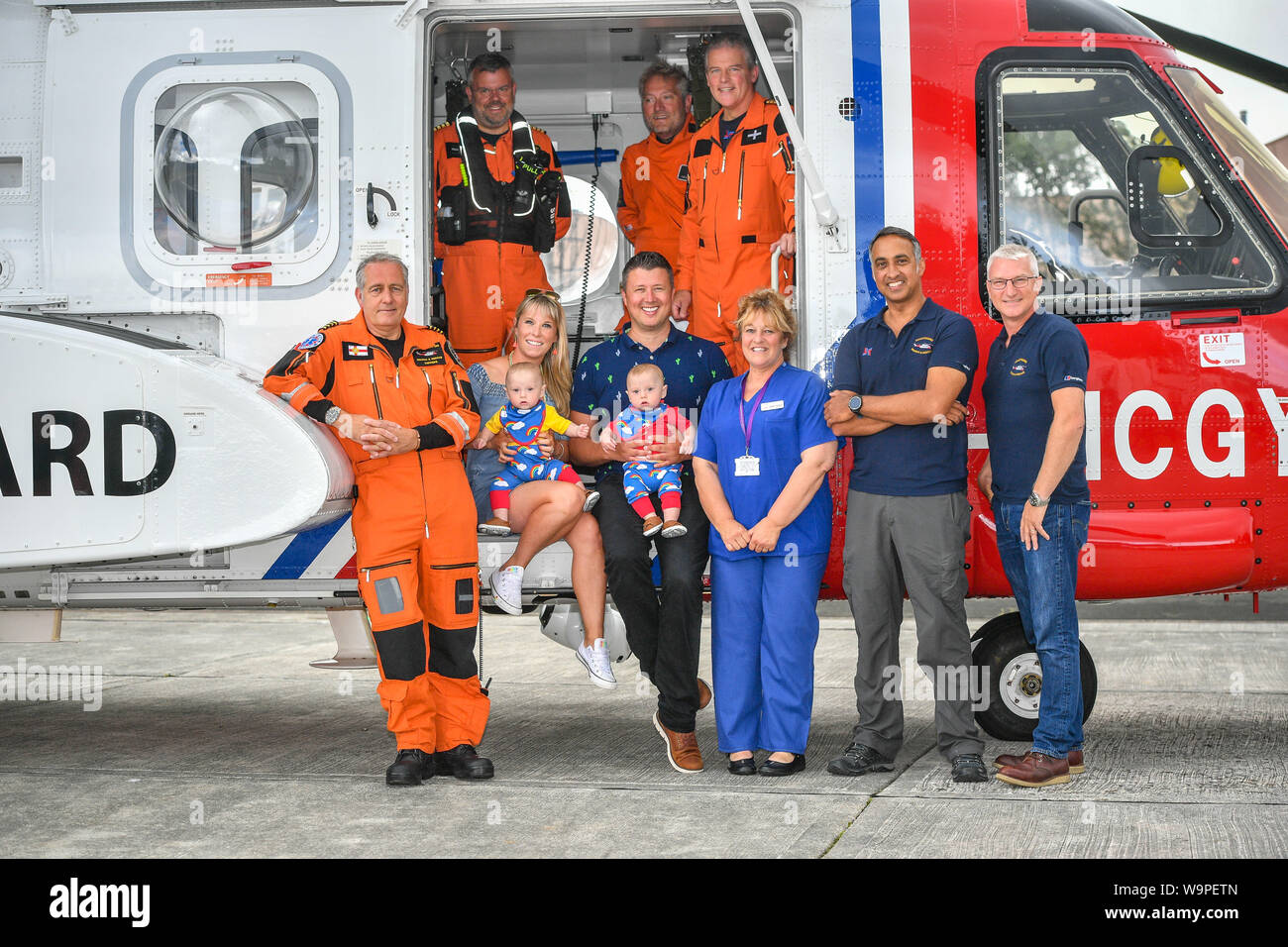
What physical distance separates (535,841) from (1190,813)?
7.46ft

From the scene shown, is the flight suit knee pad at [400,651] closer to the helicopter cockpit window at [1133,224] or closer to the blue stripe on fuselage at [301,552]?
the blue stripe on fuselage at [301,552]

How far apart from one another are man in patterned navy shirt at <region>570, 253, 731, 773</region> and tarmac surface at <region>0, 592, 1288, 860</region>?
0.42 m

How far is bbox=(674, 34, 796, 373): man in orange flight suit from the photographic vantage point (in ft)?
18.8

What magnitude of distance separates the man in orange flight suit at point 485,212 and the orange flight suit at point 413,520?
103cm

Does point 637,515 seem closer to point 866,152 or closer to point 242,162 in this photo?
point 866,152

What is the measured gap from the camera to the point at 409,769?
508 centimetres

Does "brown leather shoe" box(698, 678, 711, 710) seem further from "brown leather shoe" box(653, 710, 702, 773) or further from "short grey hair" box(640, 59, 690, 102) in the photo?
"short grey hair" box(640, 59, 690, 102)

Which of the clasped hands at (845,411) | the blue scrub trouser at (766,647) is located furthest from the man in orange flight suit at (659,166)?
the blue scrub trouser at (766,647)

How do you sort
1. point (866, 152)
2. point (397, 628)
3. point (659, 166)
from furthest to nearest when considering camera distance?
point (659, 166) → point (866, 152) → point (397, 628)

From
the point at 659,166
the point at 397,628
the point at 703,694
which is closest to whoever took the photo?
the point at 397,628

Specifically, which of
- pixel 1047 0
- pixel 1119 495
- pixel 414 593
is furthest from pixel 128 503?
pixel 1047 0

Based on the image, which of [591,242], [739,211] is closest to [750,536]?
[739,211]

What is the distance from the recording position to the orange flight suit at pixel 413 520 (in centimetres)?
504

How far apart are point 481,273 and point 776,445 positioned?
6.35 ft
